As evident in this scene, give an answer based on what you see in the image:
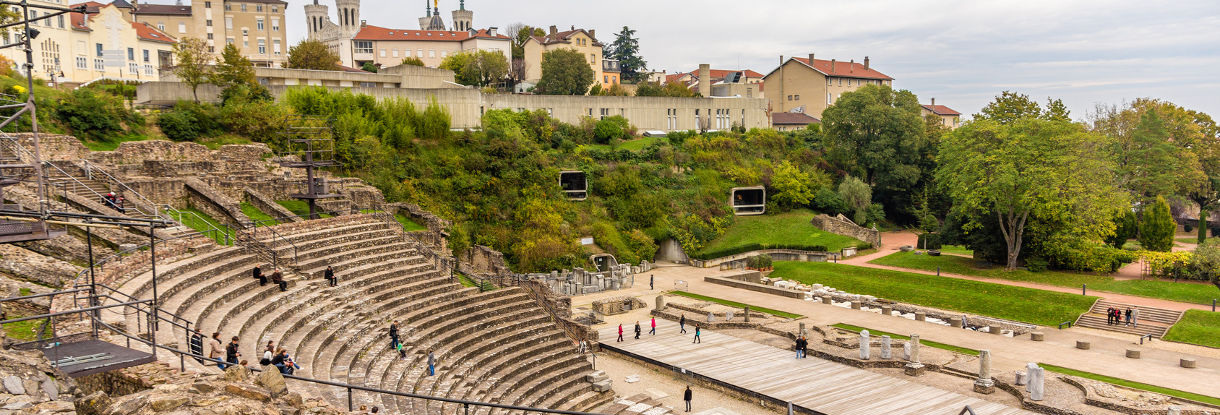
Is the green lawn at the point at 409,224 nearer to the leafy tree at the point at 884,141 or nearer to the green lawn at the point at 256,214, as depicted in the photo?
the green lawn at the point at 256,214

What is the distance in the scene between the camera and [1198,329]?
97.5 ft

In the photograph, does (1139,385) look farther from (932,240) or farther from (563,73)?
(563,73)

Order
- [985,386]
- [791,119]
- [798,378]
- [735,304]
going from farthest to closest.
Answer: [791,119]
[735,304]
[798,378]
[985,386]

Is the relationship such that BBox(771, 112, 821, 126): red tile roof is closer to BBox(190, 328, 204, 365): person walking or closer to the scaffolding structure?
the scaffolding structure

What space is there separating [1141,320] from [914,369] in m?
13.9

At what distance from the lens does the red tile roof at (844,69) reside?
3189 inches

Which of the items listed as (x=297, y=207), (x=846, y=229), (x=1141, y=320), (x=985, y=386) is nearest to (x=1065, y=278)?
(x=1141, y=320)

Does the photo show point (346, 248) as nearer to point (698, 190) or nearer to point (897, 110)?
point (698, 190)

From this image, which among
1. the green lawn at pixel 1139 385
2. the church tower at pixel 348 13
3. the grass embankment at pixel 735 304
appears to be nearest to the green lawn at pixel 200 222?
the grass embankment at pixel 735 304

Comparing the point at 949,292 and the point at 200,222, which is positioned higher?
the point at 200,222

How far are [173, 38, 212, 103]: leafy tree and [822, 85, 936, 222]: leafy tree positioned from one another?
142 ft

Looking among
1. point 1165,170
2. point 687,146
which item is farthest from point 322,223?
point 1165,170

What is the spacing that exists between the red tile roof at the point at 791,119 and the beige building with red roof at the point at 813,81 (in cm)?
197

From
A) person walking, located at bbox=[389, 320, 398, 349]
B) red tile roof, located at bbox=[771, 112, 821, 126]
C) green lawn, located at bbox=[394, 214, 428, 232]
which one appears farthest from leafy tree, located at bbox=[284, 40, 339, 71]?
red tile roof, located at bbox=[771, 112, 821, 126]
